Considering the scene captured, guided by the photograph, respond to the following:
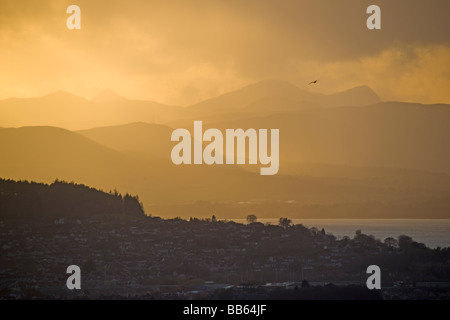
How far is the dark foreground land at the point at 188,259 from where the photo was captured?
458 feet

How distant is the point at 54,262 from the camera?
16075 centimetres

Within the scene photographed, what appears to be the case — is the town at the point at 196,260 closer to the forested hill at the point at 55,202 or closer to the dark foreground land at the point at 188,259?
the dark foreground land at the point at 188,259

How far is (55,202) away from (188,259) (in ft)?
104

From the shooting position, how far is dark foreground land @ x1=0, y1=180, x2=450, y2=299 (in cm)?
13975

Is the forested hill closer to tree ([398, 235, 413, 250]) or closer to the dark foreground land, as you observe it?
the dark foreground land

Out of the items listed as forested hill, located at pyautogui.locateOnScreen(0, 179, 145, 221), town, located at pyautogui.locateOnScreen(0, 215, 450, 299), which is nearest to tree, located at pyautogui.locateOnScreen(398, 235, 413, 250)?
town, located at pyautogui.locateOnScreen(0, 215, 450, 299)

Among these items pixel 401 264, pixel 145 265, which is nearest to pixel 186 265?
pixel 145 265

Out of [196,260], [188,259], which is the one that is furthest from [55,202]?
[196,260]

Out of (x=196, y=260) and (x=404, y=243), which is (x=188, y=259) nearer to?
(x=196, y=260)
